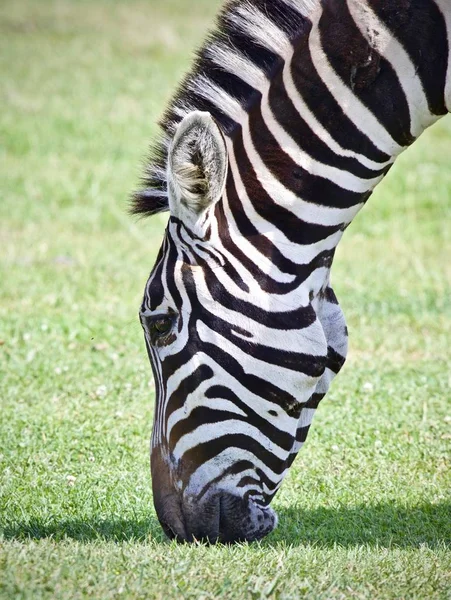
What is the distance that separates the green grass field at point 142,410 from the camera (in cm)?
376

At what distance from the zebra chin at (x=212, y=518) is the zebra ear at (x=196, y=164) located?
1.21 meters

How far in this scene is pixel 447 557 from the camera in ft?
13.7

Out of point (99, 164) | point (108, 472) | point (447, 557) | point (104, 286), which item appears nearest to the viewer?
point (447, 557)

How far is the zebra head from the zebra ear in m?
0.01

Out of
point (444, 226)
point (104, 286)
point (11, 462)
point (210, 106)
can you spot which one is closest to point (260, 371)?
point (210, 106)

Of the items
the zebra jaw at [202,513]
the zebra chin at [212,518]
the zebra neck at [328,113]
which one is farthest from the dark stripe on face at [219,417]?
the zebra neck at [328,113]

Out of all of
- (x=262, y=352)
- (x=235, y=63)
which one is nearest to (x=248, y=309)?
(x=262, y=352)

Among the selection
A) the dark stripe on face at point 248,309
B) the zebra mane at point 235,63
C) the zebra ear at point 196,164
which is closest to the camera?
the zebra ear at point 196,164

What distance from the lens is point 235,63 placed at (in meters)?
4.04

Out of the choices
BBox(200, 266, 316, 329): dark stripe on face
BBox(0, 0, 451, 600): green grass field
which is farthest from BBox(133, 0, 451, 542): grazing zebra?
BBox(0, 0, 451, 600): green grass field

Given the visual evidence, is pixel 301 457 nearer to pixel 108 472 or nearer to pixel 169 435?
pixel 108 472

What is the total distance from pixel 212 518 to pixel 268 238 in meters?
1.23

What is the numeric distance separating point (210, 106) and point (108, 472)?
8.15 feet

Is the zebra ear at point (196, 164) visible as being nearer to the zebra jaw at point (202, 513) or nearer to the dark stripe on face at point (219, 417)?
the dark stripe on face at point (219, 417)
